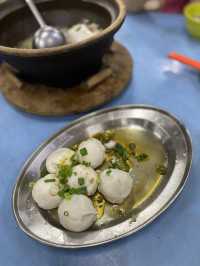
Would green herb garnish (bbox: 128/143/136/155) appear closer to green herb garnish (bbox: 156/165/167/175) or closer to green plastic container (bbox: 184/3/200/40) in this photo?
green herb garnish (bbox: 156/165/167/175)

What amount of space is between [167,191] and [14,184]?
0.39 meters

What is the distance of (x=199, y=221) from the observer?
0.70m

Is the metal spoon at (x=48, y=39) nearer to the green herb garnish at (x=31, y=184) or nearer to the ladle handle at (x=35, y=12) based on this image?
the ladle handle at (x=35, y=12)

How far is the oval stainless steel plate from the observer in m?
0.67

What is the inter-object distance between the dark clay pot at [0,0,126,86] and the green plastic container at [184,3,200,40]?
14.2 inches

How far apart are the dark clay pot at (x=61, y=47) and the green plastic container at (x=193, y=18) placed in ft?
1.18

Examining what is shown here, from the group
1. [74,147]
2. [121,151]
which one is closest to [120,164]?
[121,151]

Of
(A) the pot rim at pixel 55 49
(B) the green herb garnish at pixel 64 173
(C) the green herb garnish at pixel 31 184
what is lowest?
(C) the green herb garnish at pixel 31 184

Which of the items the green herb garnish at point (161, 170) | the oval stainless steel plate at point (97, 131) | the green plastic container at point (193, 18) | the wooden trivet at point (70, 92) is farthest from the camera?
the green plastic container at point (193, 18)

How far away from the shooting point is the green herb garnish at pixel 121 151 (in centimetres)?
81

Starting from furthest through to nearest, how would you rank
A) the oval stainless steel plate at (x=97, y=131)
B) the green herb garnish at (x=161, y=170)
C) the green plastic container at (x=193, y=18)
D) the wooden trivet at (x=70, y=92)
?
the green plastic container at (x=193, y=18)
the wooden trivet at (x=70, y=92)
the green herb garnish at (x=161, y=170)
the oval stainless steel plate at (x=97, y=131)

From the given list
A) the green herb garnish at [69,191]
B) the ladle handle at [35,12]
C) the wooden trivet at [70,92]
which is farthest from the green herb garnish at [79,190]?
the ladle handle at [35,12]

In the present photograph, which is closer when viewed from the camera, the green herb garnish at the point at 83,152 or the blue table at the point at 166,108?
the blue table at the point at 166,108

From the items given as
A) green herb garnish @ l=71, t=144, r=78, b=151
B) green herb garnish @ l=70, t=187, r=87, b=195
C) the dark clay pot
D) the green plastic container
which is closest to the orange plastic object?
the green plastic container
